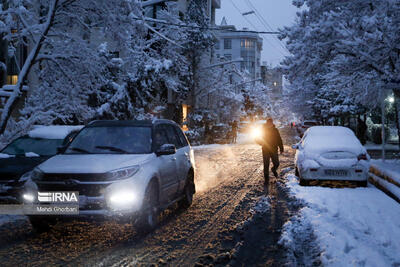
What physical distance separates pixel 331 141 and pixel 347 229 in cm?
546

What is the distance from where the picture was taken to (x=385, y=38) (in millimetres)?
12203

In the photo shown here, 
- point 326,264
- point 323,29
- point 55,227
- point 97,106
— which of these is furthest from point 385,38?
point 97,106

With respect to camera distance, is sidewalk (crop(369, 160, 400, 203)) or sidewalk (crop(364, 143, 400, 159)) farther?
sidewalk (crop(364, 143, 400, 159))

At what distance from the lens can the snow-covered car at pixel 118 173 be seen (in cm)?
602

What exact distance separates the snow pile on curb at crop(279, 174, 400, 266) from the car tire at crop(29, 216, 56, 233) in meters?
3.50

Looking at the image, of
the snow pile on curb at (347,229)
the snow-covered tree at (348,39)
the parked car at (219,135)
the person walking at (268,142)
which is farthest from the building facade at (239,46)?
the snow pile on curb at (347,229)

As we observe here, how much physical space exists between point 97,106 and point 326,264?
18.8m

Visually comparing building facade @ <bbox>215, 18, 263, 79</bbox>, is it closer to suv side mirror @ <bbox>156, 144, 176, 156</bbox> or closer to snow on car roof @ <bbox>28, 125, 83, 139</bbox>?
snow on car roof @ <bbox>28, 125, 83, 139</bbox>

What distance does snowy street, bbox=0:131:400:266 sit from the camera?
17.6ft

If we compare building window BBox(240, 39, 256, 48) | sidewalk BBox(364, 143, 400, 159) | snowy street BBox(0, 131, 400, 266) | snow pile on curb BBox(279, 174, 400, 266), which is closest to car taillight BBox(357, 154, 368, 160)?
snow pile on curb BBox(279, 174, 400, 266)

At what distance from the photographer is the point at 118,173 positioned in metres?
6.14

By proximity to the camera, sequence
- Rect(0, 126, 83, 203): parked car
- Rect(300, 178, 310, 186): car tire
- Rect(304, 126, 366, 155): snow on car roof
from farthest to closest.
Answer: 1. Rect(300, 178, 310, 186): car tire
2. Rect(304, 126, 366, 155): snow on car roof
3. Rect(0, 126, 83, 203): parked car

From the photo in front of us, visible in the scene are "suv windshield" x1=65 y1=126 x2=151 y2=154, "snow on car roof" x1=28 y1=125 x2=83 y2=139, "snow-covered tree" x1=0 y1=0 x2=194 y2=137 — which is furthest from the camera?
"snow-covered tree" x1=0 y1=0 x2=194 y2=137

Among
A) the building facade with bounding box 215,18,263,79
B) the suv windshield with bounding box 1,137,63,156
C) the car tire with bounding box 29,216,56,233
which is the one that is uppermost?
the building facade with bounding box 215,18,263,79
